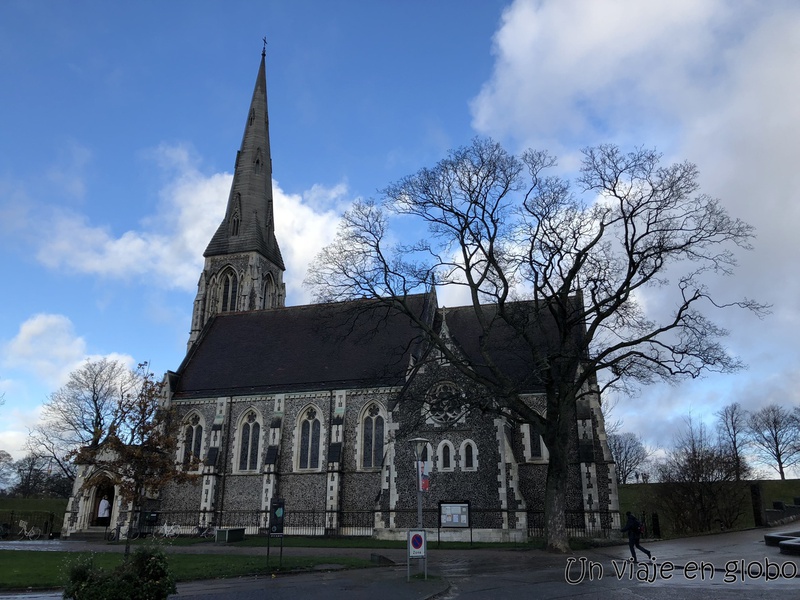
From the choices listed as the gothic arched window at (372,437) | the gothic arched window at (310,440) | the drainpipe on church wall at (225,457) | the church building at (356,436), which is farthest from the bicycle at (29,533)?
the gothic arched window at (372,437)

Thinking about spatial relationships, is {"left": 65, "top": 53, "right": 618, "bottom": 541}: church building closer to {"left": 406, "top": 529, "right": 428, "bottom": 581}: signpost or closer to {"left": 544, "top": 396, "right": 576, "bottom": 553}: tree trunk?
{"left": 544, "top": 396, "right": 576, "bottom": 553}: tree trunk

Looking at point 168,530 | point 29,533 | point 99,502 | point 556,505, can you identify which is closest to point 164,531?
point 168,530

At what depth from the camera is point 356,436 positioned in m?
32.8

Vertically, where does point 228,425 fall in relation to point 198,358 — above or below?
below

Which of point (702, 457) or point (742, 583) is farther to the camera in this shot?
point (702, 457)

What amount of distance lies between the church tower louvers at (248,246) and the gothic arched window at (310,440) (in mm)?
15270

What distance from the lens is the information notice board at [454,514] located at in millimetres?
27759

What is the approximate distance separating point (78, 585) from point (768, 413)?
71.7m

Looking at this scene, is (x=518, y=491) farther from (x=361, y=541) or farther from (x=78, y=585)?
(x=78, y=585)

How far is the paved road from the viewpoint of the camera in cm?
1162

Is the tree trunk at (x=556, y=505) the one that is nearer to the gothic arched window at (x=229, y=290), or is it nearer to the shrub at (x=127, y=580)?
the shrub at (x=127, y=580)

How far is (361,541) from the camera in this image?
90.0 ft

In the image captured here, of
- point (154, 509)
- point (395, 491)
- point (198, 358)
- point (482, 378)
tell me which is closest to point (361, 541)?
point (395, 491)

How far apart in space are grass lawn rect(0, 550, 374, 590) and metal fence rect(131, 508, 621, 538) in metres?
10.0
